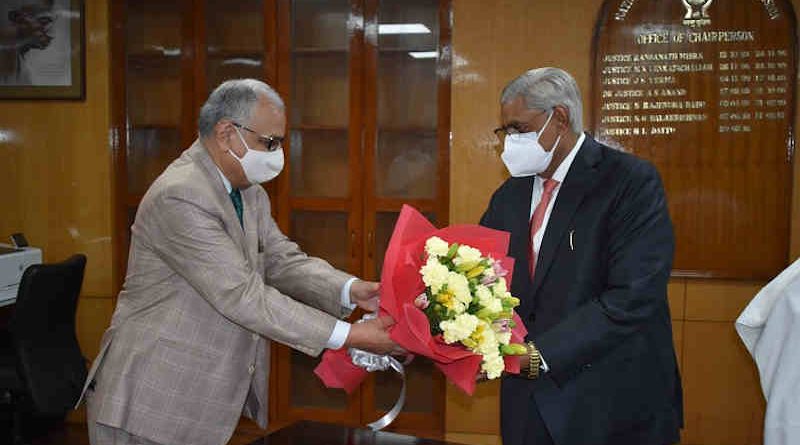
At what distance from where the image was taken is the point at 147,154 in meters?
4.11

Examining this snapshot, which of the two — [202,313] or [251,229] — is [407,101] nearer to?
[251,229]

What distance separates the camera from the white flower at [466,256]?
1546 millimetres

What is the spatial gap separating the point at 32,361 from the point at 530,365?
2304 mm

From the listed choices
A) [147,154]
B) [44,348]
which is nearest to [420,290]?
[44,348]

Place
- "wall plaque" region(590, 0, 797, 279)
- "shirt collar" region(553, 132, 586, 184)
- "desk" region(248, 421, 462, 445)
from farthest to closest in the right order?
"wall plaque" region(590, 0, 797, 279) < "shirt collar" region(553, 132, 586, 184) < "desk" region(248, 421, 462, 445)

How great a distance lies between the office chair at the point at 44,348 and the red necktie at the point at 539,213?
209 cm

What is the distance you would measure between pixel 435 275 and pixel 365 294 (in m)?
0.76

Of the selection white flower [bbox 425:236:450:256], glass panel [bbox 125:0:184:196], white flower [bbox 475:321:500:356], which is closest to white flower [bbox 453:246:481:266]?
white flower [bbox 425:236:450:256]

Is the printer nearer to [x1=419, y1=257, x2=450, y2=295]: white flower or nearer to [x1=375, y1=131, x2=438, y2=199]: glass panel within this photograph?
[x1=375, y1=131, x2=438, y2=199]: glass panel

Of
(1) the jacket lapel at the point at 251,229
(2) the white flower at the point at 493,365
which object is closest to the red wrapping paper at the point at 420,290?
(2) the white flower at the point at 493,365

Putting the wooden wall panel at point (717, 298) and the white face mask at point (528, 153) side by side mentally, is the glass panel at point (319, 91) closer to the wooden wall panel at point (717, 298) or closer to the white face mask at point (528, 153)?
the wooden wall panel at point (717, 298)

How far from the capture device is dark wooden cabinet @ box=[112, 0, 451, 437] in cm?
383

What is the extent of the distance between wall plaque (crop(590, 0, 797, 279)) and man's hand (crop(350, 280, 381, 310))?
175 cm

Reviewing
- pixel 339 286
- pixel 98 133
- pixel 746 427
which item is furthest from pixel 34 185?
pixel 746 427
